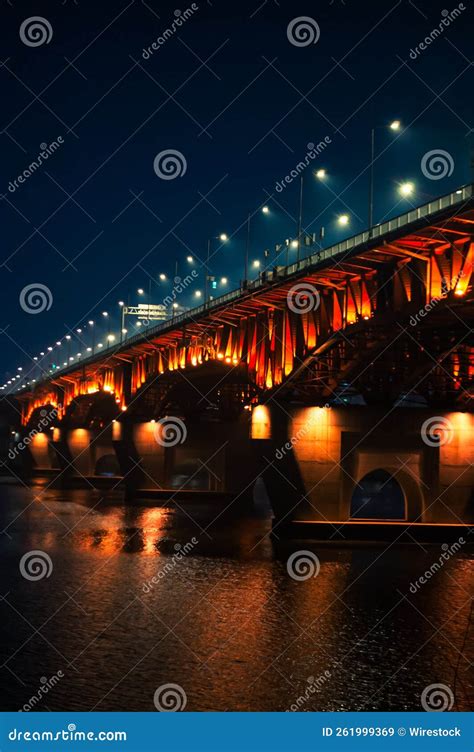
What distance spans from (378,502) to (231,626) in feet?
176

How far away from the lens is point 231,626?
2784cm

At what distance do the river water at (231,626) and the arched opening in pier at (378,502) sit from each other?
16.7 meters

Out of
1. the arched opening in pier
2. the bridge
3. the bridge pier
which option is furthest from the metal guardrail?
the arched opening in pier

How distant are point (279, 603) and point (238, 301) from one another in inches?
811

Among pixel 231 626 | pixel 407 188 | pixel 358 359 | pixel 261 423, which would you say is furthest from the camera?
pixel 261 423

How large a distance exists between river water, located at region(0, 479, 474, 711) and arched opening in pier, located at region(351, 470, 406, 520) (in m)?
16.7

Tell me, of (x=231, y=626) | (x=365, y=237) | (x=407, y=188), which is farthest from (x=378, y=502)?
(x=231, y=626)

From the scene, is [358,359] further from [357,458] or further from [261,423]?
[261,423]

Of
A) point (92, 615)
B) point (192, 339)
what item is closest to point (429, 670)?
point (92, 615)

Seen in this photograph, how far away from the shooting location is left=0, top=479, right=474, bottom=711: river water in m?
20.9

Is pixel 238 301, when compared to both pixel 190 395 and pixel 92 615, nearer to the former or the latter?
pixel 92 615

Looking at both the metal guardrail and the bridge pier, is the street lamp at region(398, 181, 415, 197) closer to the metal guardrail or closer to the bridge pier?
the metal guardrail

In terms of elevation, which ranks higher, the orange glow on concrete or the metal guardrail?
the metal guardrail

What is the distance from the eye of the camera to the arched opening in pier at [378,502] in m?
67.4
